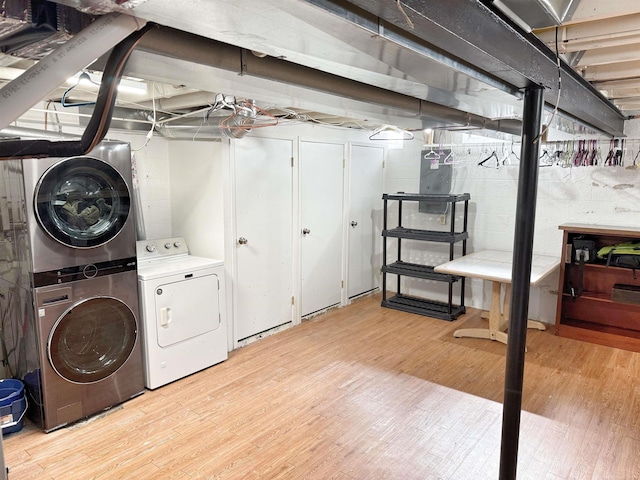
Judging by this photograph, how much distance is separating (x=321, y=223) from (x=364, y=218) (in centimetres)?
83

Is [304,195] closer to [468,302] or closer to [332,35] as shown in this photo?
[468,302]

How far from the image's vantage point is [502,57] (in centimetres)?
129

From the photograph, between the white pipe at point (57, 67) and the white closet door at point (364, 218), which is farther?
the white closet door at point (364, 218)

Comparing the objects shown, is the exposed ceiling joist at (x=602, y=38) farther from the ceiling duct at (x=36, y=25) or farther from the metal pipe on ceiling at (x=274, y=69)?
the ceiling duct at (x=36, y=25)

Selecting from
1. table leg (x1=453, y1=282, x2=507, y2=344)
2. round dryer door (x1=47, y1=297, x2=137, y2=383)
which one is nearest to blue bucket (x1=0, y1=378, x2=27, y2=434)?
round dryer door (x1=47, y1=297, x2=137, y2=383)

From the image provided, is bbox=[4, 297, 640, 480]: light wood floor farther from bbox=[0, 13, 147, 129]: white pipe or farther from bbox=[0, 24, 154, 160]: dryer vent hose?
bbox=[0, 13, 147, 129]: white pipe

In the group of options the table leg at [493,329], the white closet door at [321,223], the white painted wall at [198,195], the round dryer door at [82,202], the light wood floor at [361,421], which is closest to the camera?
the light wood floor at [361,421]

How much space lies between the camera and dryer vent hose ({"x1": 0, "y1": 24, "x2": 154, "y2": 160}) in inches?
36.6

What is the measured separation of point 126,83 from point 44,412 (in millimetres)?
2100

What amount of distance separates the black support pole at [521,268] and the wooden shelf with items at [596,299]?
286cm

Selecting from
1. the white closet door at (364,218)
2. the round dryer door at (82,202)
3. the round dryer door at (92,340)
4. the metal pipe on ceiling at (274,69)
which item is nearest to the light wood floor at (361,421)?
the round dryer door at (92,340)

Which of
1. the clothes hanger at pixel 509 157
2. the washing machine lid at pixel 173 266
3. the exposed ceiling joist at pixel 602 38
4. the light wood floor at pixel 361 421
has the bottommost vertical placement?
the light wood floor at pixel 361 421

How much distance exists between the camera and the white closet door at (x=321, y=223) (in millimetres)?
4613

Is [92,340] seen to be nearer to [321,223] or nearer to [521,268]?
[321,223]
